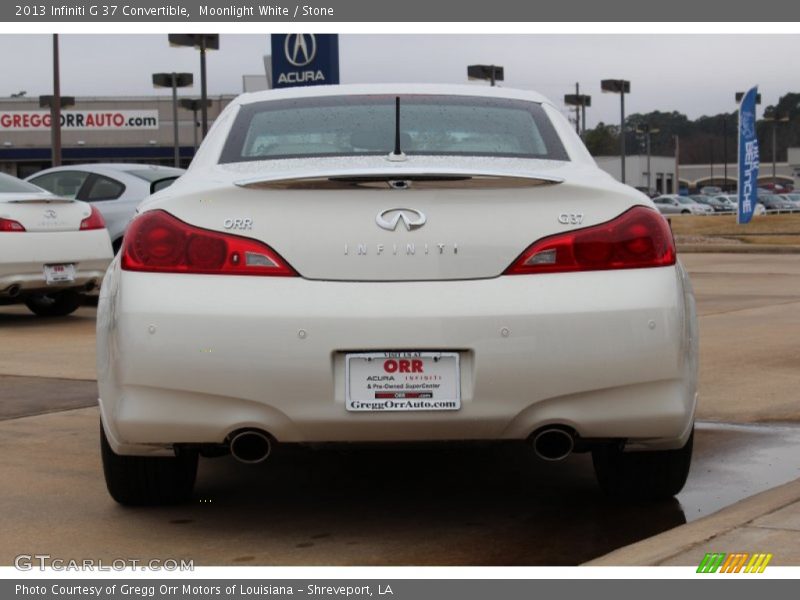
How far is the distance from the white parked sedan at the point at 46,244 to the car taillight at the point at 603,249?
823 centimetres

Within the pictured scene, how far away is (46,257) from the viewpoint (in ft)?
40.2

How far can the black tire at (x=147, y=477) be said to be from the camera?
5.16 m

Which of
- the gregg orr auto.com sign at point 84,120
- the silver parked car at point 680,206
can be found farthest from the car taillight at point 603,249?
the silver parked car at point 680,206

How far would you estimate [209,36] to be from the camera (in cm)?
3512

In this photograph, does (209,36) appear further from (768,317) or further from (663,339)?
(663,339)

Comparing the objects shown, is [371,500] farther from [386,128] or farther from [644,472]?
[386,128]

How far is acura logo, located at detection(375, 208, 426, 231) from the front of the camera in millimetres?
4586

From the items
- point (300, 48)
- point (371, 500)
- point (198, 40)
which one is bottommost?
point (371, 500)

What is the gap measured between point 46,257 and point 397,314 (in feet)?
27.3

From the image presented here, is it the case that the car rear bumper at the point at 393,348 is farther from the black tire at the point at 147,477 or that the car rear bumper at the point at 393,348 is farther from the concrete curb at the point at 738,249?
the concrete curb at the point at 738,249

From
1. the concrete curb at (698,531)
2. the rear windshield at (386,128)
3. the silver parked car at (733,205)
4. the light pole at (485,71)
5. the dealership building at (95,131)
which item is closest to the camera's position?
the concrete curb at (698,531)

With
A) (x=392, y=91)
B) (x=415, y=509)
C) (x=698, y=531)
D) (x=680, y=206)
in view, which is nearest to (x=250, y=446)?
(x=415, y=509)

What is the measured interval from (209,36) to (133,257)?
3124cm

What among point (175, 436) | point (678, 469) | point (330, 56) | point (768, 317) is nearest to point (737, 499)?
point (678, 469)
